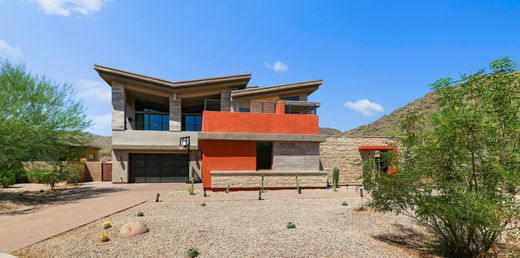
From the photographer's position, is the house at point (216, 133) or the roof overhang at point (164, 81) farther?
the roof overhang at point (164, 81)

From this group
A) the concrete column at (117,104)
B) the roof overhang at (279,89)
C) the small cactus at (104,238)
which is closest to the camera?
the small cactus at (104,238)

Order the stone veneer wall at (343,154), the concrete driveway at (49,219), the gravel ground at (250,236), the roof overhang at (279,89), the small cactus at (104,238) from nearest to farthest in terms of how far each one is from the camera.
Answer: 1. the gravel ground at (250,236)
2. the small cactus at (104,238)
3. the concrete driveway at (49,219)
4. the roof overhang at (279,89)
5. the stone veneer wall at (343,154)

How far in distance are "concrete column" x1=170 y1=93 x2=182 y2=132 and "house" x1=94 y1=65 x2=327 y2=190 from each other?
8 cm

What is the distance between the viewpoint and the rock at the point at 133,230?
7628mm

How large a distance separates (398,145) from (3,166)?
17.5m

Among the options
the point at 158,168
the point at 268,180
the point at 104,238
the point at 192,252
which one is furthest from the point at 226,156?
the point at 192,252

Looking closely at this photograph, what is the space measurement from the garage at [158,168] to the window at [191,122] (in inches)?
90.6

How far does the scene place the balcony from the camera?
16.6 m

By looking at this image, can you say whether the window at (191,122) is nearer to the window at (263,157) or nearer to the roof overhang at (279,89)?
the roof overhang at (279,89)

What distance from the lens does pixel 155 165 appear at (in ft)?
76.8

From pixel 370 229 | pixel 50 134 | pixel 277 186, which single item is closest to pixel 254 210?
pixel 370 229

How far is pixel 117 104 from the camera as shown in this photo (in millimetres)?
22203

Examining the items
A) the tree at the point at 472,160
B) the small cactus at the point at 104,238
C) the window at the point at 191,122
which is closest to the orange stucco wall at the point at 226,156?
the window at the point at 191,122

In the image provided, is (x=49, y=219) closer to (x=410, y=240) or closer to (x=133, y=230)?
(x=133, y=230)
